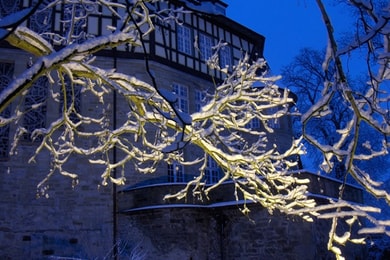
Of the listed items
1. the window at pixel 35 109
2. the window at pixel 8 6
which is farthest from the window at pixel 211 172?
the window at pixel 8 6

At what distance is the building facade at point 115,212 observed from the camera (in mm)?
11773

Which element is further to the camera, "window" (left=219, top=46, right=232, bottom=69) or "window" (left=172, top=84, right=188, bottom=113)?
"window" (left=219, top=46, right=232, bottom=69)

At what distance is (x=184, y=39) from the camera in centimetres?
1638

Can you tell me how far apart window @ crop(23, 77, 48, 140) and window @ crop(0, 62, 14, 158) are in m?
0.52

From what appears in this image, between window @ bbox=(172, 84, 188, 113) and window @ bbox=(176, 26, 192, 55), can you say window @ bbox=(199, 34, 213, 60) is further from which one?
window @ bbox=(172, 84, 188, 113)

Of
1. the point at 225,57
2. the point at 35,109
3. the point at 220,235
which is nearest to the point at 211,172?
the point at 220,235

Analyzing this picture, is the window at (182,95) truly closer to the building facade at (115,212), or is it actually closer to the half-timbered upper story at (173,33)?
the half-timbered upper story at (173,33)

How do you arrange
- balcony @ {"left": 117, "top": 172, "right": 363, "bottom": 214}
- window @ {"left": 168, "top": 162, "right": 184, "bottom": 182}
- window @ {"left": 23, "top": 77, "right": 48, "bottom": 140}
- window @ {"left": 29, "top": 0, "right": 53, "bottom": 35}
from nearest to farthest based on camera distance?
balcony @ {"left": 117, "top": 172, "right": 363, "bottom": 214}
window @ {"left": 23, "top": 77, "right": 48, "bottom": 140}
window @ {"left": 29, "top": 0, "right": 53, "bottom": 35}
window @ {"left": 168, "top": 162, "right": 184, "bottom": 182}

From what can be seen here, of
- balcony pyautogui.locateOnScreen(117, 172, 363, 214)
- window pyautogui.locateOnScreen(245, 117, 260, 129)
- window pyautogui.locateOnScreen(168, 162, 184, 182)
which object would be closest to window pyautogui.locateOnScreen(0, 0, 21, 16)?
balcony pyautogui.locateOnScreen(117, 172, 363, 214)

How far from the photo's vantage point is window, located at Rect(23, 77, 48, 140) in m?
13.7

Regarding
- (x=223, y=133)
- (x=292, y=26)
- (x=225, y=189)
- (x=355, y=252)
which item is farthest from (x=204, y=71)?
(x=292, y=26)

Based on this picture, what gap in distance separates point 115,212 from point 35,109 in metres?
3.91

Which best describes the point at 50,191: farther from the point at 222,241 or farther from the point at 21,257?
the point at 222,241

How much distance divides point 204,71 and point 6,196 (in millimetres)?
7879
